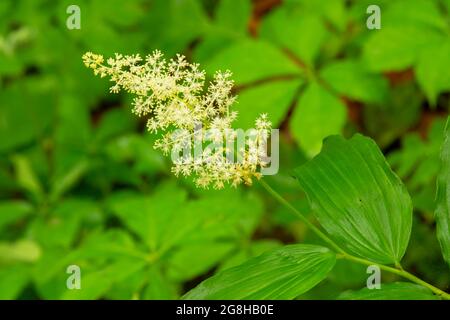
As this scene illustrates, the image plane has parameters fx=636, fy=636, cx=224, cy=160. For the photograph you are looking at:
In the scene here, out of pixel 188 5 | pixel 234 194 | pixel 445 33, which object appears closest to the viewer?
pixel 445 33

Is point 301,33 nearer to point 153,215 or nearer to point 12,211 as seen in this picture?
point 153,215

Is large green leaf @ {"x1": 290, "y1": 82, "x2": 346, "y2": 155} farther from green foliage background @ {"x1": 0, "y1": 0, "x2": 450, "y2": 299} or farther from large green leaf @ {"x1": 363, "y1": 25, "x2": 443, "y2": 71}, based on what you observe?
large green leaf @ {"x1": 363, "y1": 25, "x2": 443, "y2": 71}

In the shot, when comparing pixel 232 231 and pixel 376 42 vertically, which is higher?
pixel 376 42

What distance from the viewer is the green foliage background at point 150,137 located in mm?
1317

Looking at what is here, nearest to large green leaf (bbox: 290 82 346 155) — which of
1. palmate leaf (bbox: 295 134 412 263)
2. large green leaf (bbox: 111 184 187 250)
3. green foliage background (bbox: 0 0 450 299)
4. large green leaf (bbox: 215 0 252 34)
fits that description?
green foliage background (bbox: 0 0 450 299)

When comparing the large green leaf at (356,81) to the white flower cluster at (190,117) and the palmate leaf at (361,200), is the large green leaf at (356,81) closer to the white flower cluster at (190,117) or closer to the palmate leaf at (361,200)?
the palmate leaf at (361,200)

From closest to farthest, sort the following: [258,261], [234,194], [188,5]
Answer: [258,261] → [234,194] → [188,5]

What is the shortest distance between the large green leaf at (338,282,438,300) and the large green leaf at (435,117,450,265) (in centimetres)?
6

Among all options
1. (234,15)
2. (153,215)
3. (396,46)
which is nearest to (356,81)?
(396,46)

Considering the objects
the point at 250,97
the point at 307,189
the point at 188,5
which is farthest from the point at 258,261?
the point at 188,5

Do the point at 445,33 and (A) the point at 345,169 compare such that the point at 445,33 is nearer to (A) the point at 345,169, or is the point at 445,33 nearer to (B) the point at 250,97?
(B) the point at 250,97

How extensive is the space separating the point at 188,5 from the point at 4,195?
2.84ft

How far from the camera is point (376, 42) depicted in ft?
5.14

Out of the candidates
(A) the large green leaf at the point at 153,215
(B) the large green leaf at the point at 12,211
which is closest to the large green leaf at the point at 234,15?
(A) the large green leaf at the point at 153,215
